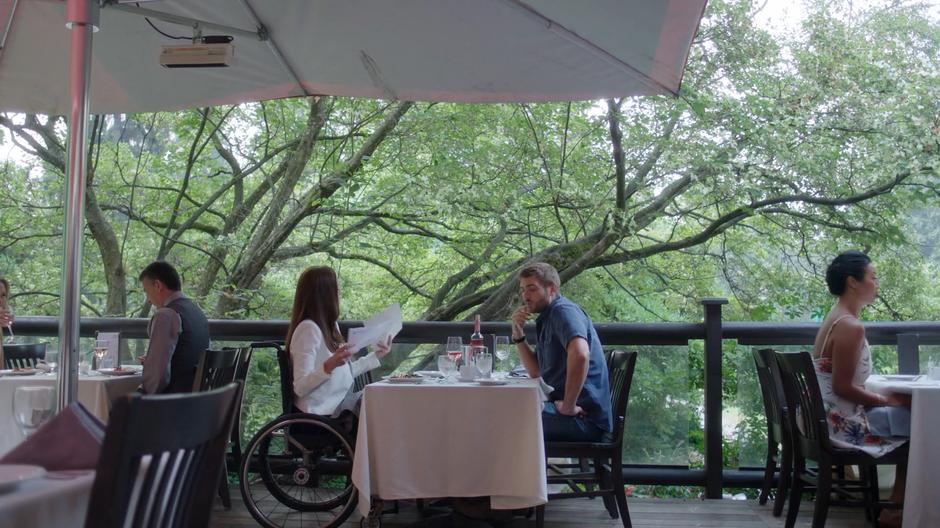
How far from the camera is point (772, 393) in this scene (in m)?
5.77

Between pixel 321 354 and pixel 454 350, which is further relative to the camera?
pixel 321 354

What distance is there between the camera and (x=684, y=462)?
20.6 feet

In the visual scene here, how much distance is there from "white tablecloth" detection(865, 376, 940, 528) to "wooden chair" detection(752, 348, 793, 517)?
81cm

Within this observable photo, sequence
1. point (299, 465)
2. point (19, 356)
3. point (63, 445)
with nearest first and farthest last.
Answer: point (63, 445) < point (299, 465) < point (19, 356)

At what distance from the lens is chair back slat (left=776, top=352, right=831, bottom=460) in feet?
15.4

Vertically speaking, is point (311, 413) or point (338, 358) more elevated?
point (338, 358)

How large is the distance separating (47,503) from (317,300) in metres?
3.38

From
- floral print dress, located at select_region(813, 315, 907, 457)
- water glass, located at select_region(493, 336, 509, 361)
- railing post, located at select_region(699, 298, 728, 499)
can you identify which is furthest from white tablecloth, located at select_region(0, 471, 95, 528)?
railing post, located at select_region(699, 298, 728, 499)

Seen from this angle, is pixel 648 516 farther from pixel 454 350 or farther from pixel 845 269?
pixel 845 269

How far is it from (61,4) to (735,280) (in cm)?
811

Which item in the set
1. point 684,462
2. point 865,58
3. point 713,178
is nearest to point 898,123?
point 865,58

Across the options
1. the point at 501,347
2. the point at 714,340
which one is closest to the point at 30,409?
the point at 501,347

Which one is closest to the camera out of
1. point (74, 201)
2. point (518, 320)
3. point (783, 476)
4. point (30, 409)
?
point (30, 409)

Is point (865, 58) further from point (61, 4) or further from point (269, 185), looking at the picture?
point (61, 4)
